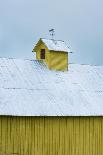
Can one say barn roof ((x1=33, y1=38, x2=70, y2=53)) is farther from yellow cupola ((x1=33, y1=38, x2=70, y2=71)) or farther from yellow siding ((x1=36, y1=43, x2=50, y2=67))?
yellow siding ((x1=36, y1=43, x2=50, y2=67))

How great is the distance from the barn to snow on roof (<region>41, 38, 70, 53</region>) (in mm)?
1772

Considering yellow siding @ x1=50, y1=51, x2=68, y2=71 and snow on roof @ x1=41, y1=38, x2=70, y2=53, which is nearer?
yellow siding @ x1=50, y1=51, x2=68, y2=71

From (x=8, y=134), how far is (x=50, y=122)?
3.01 metres

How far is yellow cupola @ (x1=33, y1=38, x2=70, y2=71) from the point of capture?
3678 centimetres

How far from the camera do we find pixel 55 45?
3781 cm

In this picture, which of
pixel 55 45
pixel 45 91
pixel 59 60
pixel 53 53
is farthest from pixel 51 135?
pixel 55 45

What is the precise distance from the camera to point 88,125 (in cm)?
3309

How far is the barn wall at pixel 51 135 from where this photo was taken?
2970 cm

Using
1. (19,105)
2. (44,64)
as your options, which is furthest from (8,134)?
(44,64)

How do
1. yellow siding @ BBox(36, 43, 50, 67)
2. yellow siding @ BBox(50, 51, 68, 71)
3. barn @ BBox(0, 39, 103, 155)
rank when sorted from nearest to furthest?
barn @ BBox(0, 39, 103, 155) → yellow siding @ BBox(50, 51, 68, 71) → yellow siding @ BBox(36, 43, 50, 67)

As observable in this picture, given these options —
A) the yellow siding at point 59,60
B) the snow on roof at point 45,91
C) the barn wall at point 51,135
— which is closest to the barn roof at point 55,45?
the yellow siding at point 59,60

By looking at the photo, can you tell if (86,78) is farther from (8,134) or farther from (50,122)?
(8,134)

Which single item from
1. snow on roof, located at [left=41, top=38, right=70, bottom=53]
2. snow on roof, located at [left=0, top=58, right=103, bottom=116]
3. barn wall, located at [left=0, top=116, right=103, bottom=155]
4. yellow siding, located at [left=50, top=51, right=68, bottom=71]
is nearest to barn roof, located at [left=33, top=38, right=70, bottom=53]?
snow on roof, located at [left=41, top=38, right=70, bottom=53]

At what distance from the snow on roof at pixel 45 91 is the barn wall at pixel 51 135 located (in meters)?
0.58
